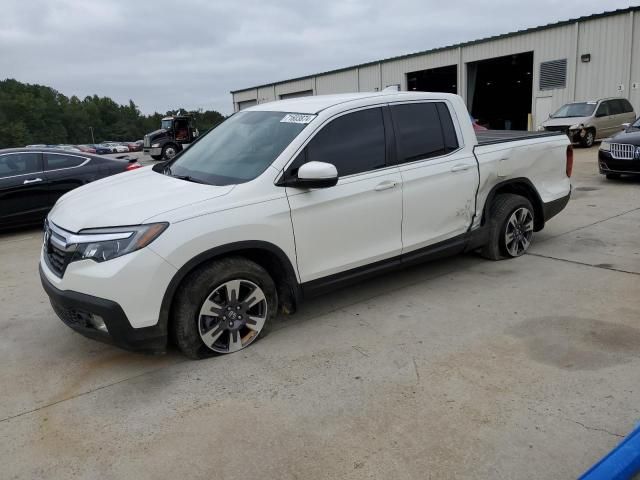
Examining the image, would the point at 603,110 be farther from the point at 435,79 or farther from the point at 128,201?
the point at 435,79

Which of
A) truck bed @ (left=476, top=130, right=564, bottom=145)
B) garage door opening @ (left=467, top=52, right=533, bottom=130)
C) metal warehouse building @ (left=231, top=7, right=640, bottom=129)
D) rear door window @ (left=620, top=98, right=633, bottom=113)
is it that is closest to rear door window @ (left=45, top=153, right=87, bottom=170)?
truck bed @ (left=476, top=130, right=564, bottom=145)

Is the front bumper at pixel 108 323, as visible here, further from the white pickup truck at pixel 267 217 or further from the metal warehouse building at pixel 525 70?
the metal warehouse building at pixel 525 70

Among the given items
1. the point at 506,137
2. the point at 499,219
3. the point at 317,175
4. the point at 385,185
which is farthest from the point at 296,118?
the point at 506,137

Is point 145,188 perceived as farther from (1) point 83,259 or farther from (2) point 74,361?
(2) point 74,361

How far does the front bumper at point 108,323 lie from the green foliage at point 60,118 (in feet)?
249

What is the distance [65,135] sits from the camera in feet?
322

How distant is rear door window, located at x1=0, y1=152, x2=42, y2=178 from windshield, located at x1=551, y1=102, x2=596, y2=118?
16804 millimetres

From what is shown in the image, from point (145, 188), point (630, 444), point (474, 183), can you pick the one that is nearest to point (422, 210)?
point (474, 183)

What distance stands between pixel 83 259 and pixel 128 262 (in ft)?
1.12

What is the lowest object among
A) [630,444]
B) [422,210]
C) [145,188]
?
[630,444]

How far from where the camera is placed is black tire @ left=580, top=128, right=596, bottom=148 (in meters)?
17.5

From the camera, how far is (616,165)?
33.1 ft

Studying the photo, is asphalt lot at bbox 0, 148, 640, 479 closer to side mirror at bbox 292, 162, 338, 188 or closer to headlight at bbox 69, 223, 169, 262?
headlight at bbox 69, 223, 169, 262

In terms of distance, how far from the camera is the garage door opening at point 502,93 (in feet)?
103
